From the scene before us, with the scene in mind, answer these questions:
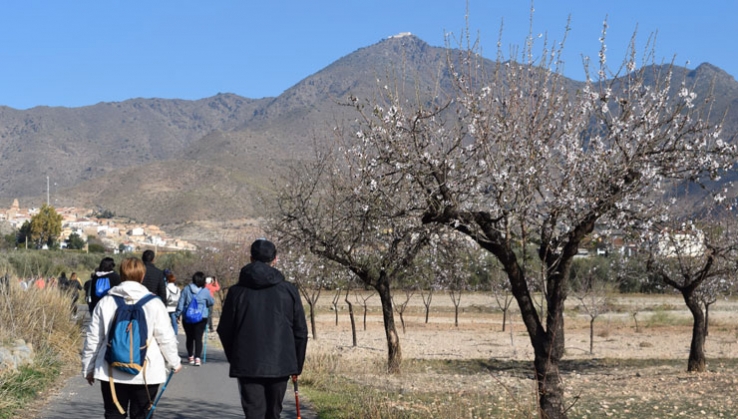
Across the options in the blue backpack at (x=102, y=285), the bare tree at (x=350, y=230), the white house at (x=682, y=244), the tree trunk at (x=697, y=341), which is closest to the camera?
the blue backpack at (x=102, y=285)

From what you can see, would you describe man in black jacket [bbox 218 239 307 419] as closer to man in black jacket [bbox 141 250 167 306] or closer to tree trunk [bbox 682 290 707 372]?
man in black jacket [bbox 141 250 167 306]

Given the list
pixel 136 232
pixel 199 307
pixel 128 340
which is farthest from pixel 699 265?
pixel 136 232

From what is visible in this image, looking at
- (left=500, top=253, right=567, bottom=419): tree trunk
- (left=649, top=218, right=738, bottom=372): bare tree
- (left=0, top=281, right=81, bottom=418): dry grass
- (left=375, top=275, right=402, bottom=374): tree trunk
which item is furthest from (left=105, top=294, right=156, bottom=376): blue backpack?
(left=649, top=218, right=738, bottom=372): bare tree

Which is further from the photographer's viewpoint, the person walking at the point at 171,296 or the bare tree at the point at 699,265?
the bare tree at the point at 699,265

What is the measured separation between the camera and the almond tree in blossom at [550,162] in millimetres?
9195

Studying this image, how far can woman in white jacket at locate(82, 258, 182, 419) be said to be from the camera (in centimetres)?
707

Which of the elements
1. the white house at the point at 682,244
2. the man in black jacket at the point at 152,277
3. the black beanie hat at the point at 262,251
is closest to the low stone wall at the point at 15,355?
the man in black jacket at the point at 152,277

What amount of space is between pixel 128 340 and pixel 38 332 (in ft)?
31.4

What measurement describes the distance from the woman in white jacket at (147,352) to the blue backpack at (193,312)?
854 centimetres

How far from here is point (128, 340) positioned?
22.9 feet

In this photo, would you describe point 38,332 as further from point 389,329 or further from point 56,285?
point 389,329

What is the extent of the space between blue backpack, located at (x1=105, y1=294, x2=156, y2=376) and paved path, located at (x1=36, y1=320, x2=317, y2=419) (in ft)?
11.2

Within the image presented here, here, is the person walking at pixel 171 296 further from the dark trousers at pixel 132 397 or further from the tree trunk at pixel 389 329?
the dark trousers at pixel 132 397

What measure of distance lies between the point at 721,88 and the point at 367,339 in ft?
452
